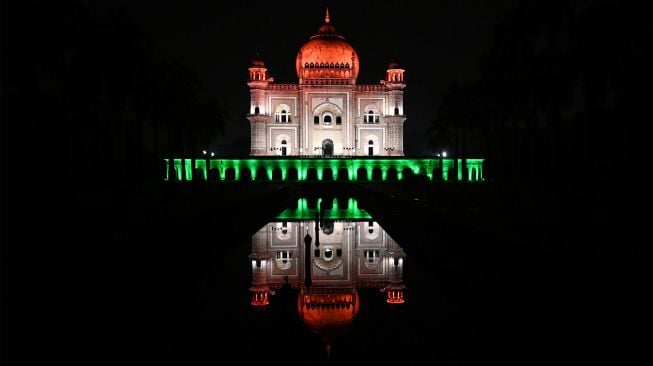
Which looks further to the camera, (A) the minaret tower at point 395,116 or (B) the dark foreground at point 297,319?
(A) the minaret tower at point 395,116

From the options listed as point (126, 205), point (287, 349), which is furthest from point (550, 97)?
point (287, 349)

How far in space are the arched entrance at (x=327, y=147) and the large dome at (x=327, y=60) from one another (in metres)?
6.54

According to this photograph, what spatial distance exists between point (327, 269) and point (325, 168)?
145 ft

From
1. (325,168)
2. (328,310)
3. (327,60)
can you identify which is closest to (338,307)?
(328,310)

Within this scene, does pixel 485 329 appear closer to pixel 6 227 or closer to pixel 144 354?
pixel 144 354

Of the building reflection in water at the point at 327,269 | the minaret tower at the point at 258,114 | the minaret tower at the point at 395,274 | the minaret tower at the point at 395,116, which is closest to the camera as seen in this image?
the building reflection in water at the point at 327,269

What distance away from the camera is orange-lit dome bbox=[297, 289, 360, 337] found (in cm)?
885

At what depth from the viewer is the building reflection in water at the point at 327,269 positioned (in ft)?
32.1

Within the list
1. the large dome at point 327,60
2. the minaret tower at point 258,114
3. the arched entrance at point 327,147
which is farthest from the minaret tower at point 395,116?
the minaret tower at point 258,114

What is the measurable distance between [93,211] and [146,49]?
12.5 meters

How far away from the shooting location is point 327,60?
213ft

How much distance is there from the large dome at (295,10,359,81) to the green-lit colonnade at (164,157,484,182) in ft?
37.8

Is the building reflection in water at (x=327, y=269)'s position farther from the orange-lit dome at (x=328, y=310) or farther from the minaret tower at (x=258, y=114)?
the minaret tower at (x=258, y=114)

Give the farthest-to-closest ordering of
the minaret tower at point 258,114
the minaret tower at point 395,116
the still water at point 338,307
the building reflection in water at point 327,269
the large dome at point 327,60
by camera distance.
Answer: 1. the large dome at point 327,60
2. the minaret tower at point 395,116
3. the minaret tower at point 258,114
4. the building reflection in water at point 327,269
5. the still water at point 338,307
